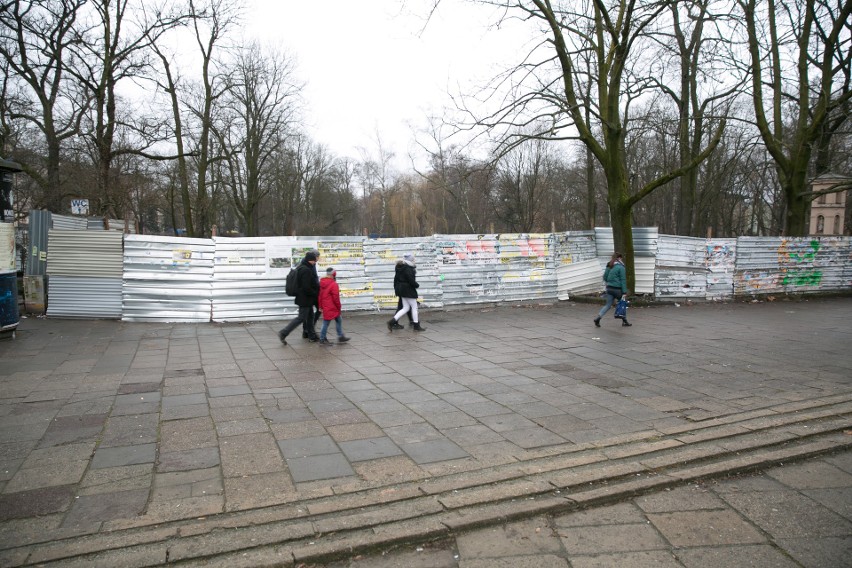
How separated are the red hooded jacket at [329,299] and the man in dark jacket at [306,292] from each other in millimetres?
176

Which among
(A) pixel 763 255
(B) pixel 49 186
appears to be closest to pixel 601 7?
(A) pixel 763 255

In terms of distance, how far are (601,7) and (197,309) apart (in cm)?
1235

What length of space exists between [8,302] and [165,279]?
112 inches

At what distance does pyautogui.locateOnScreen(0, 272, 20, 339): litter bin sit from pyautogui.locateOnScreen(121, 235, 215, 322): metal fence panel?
7.53ft

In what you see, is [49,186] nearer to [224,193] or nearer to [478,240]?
[478,240]

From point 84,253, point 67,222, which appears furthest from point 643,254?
point 67,222

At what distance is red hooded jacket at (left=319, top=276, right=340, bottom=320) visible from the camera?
984cm

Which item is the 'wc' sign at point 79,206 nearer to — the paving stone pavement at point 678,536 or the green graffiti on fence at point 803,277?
the paving stone pavement at point 678,536

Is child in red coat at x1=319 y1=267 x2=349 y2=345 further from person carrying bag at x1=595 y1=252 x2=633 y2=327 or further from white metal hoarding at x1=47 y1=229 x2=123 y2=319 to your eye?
person carrying bag at x1=595 y1=252 x2=633 y2=327

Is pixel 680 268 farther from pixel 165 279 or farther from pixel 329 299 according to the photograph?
pixel 165 279

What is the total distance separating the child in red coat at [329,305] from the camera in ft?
32.1

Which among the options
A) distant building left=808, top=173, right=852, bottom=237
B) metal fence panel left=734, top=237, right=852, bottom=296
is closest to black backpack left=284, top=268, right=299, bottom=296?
metal fence panel left=734, top=237, right=852, bottom=296

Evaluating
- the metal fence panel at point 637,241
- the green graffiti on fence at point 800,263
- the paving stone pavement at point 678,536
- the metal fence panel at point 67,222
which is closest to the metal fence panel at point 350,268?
the metal fence panel at point 67,222

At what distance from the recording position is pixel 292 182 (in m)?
47.8
